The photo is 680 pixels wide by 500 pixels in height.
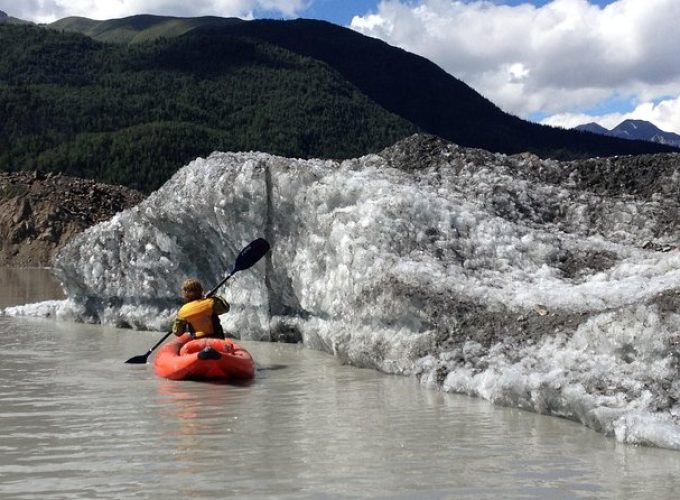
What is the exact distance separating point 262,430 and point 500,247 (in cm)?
502

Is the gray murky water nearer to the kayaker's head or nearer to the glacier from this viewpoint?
the glacier

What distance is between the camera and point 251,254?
1266 centimetres

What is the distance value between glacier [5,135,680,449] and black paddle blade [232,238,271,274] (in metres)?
0.42

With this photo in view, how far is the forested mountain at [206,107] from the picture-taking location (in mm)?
73688

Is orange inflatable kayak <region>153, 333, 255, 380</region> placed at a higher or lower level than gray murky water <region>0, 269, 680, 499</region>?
higher

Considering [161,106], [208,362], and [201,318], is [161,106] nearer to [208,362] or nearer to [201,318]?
[201,318]

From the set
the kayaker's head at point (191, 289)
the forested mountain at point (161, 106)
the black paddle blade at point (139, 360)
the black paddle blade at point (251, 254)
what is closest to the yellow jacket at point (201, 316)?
the kayaker's head at point (191, 289)

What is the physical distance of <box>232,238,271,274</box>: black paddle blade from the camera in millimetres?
12648

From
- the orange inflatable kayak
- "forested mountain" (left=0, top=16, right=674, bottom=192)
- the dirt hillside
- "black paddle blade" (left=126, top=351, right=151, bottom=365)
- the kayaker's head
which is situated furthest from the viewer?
"forested mountain" (left=0, top=16, right=674, bottom=192)

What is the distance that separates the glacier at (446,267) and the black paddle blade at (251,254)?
0.42m

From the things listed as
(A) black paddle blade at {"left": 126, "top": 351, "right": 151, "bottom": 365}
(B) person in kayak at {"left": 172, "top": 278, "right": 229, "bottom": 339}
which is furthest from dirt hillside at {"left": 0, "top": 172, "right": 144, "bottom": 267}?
(B) person in kayak at {"left": 172, "top": 278, "right": 229, "bottom": 339}

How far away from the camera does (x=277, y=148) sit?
9694 centimetres

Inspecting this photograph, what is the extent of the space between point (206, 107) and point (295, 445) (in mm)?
105839

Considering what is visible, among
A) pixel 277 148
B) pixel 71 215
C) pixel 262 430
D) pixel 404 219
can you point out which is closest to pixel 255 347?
pixel 404 219
